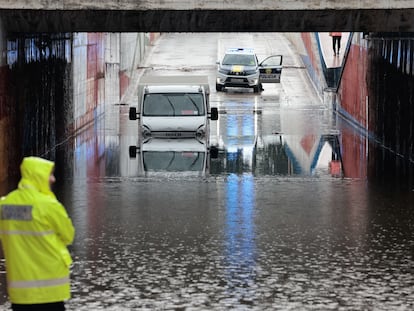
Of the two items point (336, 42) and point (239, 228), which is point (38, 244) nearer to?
point (239, 228)

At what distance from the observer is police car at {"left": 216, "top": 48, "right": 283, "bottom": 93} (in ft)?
176

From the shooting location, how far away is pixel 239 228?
1784cm

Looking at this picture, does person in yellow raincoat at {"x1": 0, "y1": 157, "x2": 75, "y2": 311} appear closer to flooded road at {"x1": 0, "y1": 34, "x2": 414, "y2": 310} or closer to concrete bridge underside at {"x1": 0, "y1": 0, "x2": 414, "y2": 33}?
flooded road at {"x1": 0, "y1": 34, "x2": 414, "y2": 310}

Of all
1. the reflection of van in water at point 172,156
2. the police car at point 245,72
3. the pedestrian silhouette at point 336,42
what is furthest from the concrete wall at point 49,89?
the pedestrian silhouette at point 336,42

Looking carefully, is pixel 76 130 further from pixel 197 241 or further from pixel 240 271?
pixel 240 271

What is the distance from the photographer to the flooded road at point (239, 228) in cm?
1247

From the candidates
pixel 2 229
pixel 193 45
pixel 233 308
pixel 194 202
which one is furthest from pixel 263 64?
pixel 2 229

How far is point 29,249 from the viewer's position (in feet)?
25.8

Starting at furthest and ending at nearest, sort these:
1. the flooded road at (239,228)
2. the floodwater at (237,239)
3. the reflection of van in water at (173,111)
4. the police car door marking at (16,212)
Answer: the reflection of van in water at (173,111), the flooded road at (239,228), the floodwater at (237,239), the police car door marking at (16,212)

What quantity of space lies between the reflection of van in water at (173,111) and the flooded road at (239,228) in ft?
3.38

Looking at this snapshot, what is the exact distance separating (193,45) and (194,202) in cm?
5048

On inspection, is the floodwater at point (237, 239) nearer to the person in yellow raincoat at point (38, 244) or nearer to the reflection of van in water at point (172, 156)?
the reflection of van in water at point (172, 156)

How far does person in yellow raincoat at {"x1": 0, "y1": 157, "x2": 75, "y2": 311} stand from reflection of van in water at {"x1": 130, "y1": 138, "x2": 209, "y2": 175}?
1872 centimetres

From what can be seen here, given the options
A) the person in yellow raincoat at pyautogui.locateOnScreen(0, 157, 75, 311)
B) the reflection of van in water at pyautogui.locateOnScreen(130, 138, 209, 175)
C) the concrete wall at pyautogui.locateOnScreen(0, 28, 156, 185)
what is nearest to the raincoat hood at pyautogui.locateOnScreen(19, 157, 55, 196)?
the person in yellow raincoat at pyautogui.locateOnScreen(0, 157, 75, 311)
